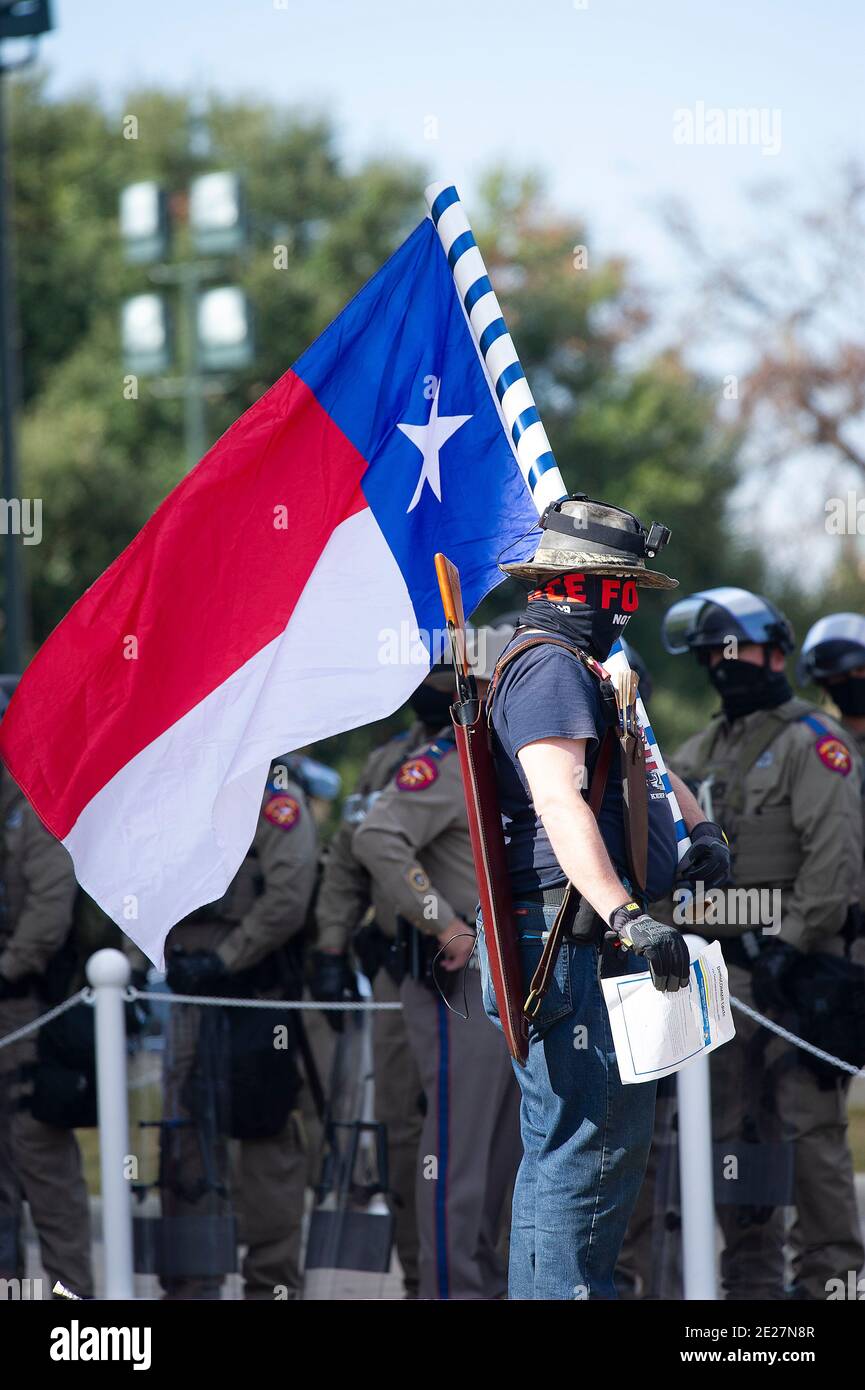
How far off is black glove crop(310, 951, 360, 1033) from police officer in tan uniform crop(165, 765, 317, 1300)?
8 cm

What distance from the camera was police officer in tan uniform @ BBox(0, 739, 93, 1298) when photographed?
6.54m

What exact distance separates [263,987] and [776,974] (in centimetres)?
182

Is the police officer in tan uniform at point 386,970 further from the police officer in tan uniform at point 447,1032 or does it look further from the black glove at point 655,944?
the black glove at point 655,944

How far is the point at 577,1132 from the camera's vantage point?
165 inches

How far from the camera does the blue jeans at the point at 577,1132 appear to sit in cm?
416

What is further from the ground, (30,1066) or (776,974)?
(776,974)

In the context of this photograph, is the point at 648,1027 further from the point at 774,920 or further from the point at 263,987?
the point at 263,987

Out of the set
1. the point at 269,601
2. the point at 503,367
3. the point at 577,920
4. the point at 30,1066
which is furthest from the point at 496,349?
the point at 30,1066

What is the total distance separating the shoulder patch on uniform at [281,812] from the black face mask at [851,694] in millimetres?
2178

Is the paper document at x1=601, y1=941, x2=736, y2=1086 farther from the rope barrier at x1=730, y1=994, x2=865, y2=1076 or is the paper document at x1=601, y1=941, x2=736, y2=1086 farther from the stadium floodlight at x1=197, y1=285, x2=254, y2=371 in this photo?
the stadium floodlight at x1=197, y1=285, x2=254, y2=371

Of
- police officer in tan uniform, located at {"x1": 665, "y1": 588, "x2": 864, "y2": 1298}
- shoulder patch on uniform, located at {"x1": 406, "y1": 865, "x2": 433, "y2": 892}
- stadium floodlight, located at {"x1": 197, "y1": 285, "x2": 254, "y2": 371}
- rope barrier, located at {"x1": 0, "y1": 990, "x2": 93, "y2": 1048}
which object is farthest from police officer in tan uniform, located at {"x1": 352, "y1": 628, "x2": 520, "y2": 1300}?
stadium floodlight, located at {"x1": 197, "y1": 285, "x2": 254, "y2": 371}

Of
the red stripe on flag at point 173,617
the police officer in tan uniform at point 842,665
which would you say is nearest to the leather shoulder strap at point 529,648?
the red stripe on flag at point 173,617

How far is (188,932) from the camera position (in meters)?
6.70
